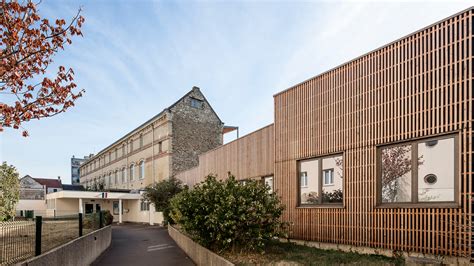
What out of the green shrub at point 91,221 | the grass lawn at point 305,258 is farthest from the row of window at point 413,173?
the green shrub at point 91,221

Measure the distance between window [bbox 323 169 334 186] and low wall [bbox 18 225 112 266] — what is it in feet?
23.9

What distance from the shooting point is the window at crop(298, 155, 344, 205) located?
10.1m

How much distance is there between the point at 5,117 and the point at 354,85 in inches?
323

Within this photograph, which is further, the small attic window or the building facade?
the small attic window

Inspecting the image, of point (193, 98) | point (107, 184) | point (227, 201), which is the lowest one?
point (107, 184)

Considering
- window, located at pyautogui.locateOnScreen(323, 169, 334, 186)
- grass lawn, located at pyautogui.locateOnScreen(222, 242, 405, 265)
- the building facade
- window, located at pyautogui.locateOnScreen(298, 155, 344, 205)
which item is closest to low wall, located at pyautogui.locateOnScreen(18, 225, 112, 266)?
grass lawn, located at pyautogui.locateOnScreen(222, 242, 405, 265)

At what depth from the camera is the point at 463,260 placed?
670cm

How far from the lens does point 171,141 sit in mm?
33562

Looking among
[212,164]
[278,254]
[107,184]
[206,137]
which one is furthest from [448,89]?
[107,184]

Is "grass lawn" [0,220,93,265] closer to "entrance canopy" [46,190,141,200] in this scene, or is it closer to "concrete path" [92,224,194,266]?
"concrete path" [92,224,194,266]

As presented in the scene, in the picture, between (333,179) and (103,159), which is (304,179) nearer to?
(333,179)

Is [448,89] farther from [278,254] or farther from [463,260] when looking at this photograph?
[278,254]

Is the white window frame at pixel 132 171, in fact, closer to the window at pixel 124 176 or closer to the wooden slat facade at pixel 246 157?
the window at pixel 124 176

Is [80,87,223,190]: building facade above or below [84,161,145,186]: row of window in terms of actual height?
above
